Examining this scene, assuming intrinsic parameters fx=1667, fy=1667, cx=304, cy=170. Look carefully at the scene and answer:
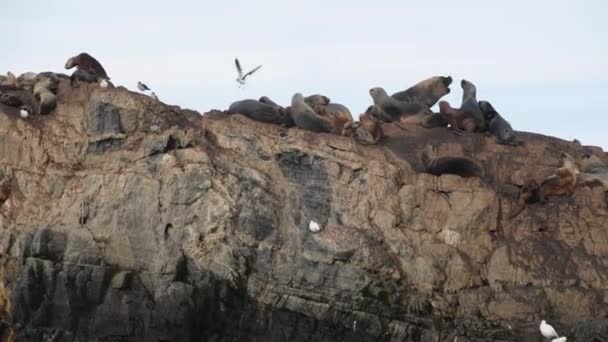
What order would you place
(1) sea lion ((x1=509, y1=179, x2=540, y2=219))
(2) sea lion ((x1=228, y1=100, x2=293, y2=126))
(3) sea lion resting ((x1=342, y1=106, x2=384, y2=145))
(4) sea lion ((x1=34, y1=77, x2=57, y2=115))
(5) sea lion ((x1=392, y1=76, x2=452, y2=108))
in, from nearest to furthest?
(1) sea lion ((x1=509, y1=179, x2=540, y2=219)) → (3) sea lion resting ((x1=342, y1=106, x2=384, y2=145)) → (4) sea lion ((x1=34, y1=77, x2=57, y2=115)) → (2) sea lion ((x1=228, y1=100, x2=293, y2=126)) → (5) sea lion ((x1=392, y1=76, x2=452, y2=108))

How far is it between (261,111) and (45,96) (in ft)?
13.9

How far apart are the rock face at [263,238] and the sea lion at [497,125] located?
0.77m

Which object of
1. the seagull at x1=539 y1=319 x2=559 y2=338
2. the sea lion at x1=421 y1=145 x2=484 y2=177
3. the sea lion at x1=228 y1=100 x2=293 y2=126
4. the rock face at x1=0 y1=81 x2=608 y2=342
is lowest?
the seagull at x1=539 y1=319 x2=559 y2=338

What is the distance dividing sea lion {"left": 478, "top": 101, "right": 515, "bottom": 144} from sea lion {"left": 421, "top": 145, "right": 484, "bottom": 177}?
1624mm

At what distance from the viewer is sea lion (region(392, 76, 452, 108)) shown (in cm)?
3672

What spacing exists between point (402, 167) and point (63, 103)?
264 inches

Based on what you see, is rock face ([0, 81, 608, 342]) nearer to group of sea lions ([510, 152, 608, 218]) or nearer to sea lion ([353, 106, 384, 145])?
A: group of sea lions ([510, 152, 608, 218])

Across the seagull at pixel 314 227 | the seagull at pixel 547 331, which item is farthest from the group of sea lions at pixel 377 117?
the seagull at pixel 547 331

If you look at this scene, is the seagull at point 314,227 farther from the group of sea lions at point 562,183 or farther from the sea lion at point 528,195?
the sea lion at point 528,195

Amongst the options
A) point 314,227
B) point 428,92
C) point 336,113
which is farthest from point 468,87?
point 314,227

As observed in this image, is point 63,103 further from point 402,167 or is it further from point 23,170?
point 402,167

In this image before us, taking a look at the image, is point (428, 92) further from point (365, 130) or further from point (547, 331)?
point (547, 331)

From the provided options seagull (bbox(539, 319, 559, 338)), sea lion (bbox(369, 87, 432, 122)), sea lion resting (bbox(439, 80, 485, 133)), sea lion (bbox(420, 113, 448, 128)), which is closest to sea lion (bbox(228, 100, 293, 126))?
Result: sea lion (bbox(369, 87, 432, 122))

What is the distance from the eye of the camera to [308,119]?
107 feet
